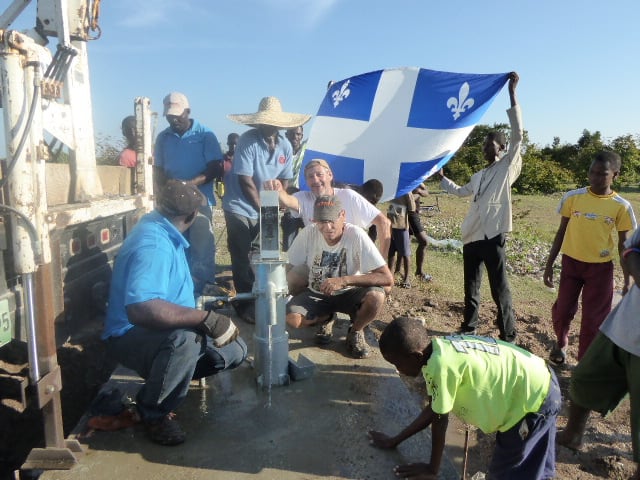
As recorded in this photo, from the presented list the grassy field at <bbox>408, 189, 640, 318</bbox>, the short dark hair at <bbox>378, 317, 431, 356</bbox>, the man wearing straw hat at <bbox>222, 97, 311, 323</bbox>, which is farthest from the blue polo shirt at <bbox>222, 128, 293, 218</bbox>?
the grassy field at <bbox>408, 189, 640, 318</bbox>

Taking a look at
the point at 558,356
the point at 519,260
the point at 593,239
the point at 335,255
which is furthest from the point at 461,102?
the point at 519,260

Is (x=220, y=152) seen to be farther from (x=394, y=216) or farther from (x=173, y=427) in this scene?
(x=173, y=427)

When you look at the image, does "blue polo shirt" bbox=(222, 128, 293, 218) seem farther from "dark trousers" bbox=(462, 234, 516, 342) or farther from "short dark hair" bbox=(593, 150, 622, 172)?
"short dark hair" bbox=(593, 150, 622, 172)

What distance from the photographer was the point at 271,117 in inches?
161

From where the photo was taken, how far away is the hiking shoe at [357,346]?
328 cm

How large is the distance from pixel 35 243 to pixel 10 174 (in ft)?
0.94

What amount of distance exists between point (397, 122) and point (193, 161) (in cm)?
220

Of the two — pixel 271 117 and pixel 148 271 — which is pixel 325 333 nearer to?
pixel 148 271

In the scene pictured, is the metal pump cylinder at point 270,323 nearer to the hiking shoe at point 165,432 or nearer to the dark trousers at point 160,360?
the dark trousers at point 160,360

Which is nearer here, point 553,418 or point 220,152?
point 553,418

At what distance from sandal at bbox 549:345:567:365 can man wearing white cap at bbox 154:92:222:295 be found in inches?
120

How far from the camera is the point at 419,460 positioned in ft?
7.29

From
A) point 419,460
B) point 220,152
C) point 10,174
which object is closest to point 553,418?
point 419,460

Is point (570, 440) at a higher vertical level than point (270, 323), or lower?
lower
